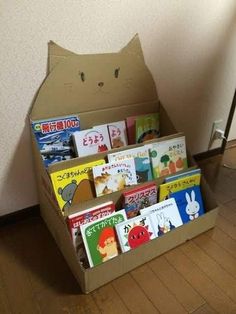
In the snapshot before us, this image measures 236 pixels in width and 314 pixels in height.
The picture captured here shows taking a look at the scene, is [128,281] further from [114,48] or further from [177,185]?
[114,48]

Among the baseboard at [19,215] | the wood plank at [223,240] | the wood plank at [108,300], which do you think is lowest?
the wood plank at [223,240]

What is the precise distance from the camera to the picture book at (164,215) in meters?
1.16

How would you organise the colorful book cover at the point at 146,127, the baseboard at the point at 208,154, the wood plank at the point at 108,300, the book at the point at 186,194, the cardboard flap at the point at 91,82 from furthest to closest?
the baseboard at the point at 208,154, the colorful book cover at the point at 146,127, the book at the point at 186,194, the cardboard flap at the point at 91,82, the wood plank at the point at 108,300

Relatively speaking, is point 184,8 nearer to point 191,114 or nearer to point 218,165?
point 191,114

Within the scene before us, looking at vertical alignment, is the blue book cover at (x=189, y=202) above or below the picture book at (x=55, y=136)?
below

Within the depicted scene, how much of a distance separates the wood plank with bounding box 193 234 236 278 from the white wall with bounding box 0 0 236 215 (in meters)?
0.66

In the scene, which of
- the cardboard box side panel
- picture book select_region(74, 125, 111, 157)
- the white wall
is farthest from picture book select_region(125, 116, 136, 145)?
the cardboard box side panel

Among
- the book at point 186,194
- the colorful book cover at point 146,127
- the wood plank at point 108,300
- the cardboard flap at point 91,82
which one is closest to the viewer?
the wood plank at point 108,300

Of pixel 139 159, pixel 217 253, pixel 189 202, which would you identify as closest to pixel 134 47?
pixel 139 159

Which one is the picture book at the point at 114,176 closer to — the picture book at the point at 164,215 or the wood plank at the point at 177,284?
the picture book at the point at 164,215

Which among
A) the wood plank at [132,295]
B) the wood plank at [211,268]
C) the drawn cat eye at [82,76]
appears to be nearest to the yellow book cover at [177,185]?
the wood plank at [211,268]

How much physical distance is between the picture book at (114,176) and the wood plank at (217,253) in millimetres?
419

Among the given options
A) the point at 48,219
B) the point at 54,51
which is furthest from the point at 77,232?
the point at 54,51

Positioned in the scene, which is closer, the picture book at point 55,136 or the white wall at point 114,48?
the white wall at point 114,48
